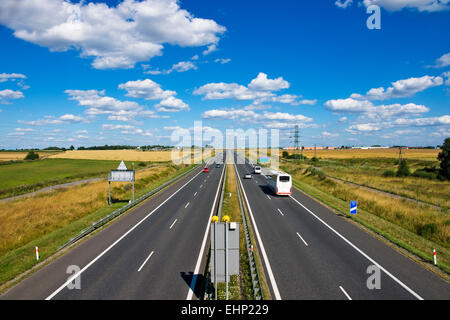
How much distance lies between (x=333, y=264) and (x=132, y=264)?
33.5 ft

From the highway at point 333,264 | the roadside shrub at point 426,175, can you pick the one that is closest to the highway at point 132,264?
the highway at point 333,264

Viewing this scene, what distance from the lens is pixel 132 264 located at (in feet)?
45.6

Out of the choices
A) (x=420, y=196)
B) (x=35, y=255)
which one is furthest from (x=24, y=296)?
(x=420, y=196)

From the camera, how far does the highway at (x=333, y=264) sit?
10919mm

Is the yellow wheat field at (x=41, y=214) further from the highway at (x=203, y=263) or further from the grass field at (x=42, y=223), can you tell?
the highway at (x=203, y=263)

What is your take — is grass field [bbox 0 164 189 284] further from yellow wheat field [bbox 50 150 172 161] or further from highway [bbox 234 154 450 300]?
yellow wheat field [bbox 50 150 172 161]

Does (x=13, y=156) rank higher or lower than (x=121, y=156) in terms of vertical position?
lower

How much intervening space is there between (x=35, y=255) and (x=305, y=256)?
1509 cm

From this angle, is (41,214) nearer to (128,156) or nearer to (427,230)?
(427,230)

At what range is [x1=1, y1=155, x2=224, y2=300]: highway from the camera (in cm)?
1117

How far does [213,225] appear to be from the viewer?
9.59 m

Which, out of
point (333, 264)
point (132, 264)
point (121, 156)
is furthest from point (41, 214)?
point (121, 156)

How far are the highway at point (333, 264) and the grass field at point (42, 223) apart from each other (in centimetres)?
1302

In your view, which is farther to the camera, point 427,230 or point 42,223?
point 42,223
